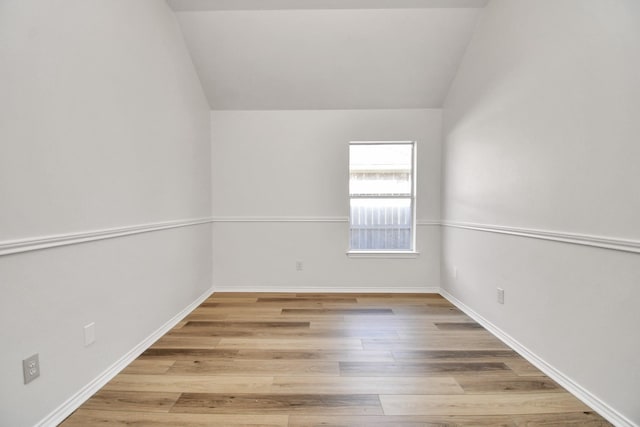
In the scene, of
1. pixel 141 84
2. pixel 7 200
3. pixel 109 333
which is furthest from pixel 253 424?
pixel 141 84

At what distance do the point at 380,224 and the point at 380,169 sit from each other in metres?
0.70

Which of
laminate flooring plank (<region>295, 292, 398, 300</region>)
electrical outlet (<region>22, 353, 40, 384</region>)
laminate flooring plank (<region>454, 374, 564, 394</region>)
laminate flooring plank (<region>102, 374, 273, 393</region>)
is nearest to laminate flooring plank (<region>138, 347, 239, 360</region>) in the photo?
laminate flooring plank (<region>102, 374, 273, 393</region>)

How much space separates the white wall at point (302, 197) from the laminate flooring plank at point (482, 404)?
6.77 ft

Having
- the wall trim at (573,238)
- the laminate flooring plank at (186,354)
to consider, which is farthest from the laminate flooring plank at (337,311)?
the wall trim at (573,238)

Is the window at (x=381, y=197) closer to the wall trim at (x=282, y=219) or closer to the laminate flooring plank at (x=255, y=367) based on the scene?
the wall trim at (x=282, y=219)

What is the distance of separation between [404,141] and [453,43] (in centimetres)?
111

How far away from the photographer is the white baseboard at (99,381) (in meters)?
1.56

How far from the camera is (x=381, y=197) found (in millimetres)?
3928

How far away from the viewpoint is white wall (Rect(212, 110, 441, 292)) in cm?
377

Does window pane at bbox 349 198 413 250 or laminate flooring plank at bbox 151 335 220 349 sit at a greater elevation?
window pane at bbox 349 198 413 250

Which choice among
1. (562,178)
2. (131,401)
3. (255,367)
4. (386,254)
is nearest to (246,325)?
(255,367)

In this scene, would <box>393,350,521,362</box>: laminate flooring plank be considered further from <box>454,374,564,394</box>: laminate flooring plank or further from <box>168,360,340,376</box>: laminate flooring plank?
<box>168,360,340,376</box>: laminate flooring plank

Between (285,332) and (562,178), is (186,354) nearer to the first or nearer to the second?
(285,332)

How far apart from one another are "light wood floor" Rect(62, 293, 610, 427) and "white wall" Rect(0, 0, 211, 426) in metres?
0.33
